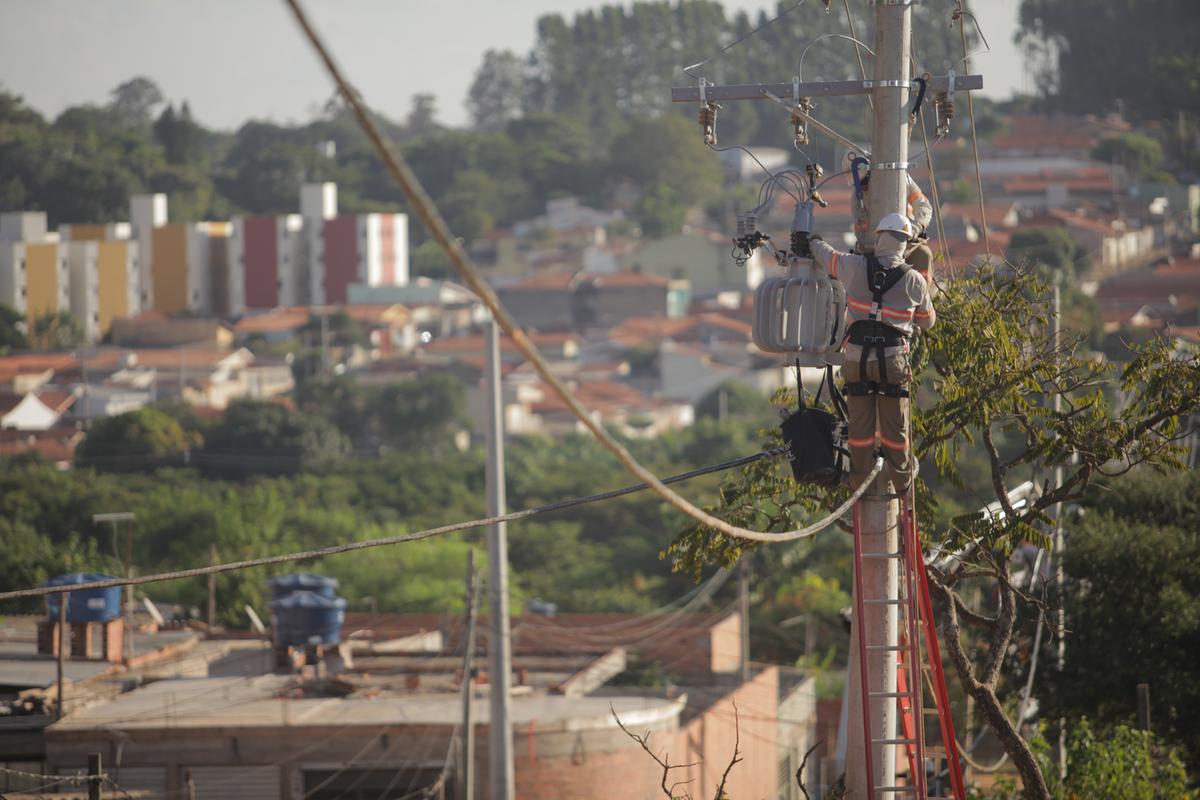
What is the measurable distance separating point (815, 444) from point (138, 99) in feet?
486

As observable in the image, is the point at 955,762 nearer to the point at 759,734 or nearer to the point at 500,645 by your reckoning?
the point at 500,645

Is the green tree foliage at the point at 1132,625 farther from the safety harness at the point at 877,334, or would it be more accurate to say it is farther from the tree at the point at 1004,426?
the safety harness at the point at 877,334

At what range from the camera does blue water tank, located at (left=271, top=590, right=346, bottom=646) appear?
16906 millimetres

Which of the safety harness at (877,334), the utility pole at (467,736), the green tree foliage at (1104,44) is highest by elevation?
the green tree foliage at (1104,44)

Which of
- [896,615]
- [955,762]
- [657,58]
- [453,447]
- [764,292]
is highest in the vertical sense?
[657,58]

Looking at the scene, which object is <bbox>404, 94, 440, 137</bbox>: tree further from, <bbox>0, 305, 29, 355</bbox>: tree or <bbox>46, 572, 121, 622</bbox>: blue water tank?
<bbox>46, 572, 121, 622</bbox>: blue water tank

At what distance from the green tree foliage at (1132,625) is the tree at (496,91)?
14653cm

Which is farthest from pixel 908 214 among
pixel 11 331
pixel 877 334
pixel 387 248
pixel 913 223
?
pixel 387 248

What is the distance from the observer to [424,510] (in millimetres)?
44062

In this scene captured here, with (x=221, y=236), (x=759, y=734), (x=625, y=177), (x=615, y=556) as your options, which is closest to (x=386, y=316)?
(x=221, y=236)

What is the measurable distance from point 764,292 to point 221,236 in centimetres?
8645

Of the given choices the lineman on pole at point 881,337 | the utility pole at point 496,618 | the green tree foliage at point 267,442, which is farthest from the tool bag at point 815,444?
the green tree foliage at point 267,442

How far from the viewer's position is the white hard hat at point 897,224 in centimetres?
680

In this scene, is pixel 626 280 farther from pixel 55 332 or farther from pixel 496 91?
pixel 496 91
